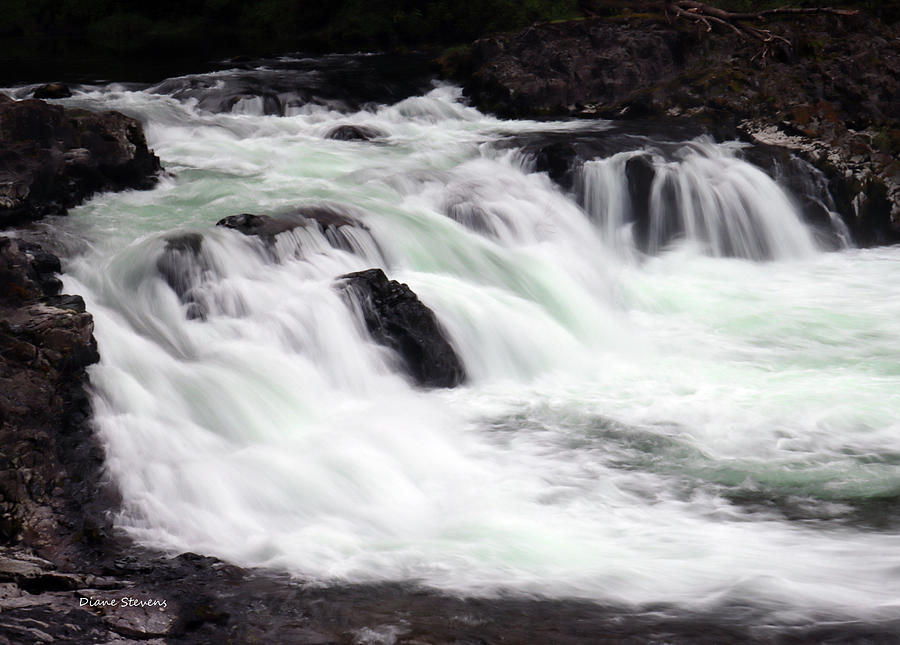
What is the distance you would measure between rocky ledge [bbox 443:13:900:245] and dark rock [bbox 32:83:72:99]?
244 inches

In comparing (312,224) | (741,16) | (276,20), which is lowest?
(312,224)

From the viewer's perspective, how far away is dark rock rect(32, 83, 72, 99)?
13.1 metres

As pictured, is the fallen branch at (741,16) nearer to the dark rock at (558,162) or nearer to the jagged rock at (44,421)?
the dark rock at (558,162)

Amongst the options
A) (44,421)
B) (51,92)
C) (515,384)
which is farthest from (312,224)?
(51,92)

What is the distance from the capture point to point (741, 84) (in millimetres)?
13555

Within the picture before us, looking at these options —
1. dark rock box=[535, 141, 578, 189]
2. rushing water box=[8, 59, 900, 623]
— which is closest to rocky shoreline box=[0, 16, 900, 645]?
rushing water box=[8, 59, 900, 623]

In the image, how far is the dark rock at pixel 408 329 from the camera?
744 cm

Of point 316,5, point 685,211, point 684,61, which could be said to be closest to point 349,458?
point 685,211

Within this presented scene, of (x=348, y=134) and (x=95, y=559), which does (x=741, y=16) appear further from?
(x=95, y=559)

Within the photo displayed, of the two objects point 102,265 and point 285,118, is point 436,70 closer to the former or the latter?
point 285,118

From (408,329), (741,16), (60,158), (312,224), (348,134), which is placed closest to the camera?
(408,329)

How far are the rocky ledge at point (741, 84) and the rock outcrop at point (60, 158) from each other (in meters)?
6.73

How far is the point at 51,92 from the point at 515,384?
8991 mm

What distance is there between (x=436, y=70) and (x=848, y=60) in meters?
6.91
